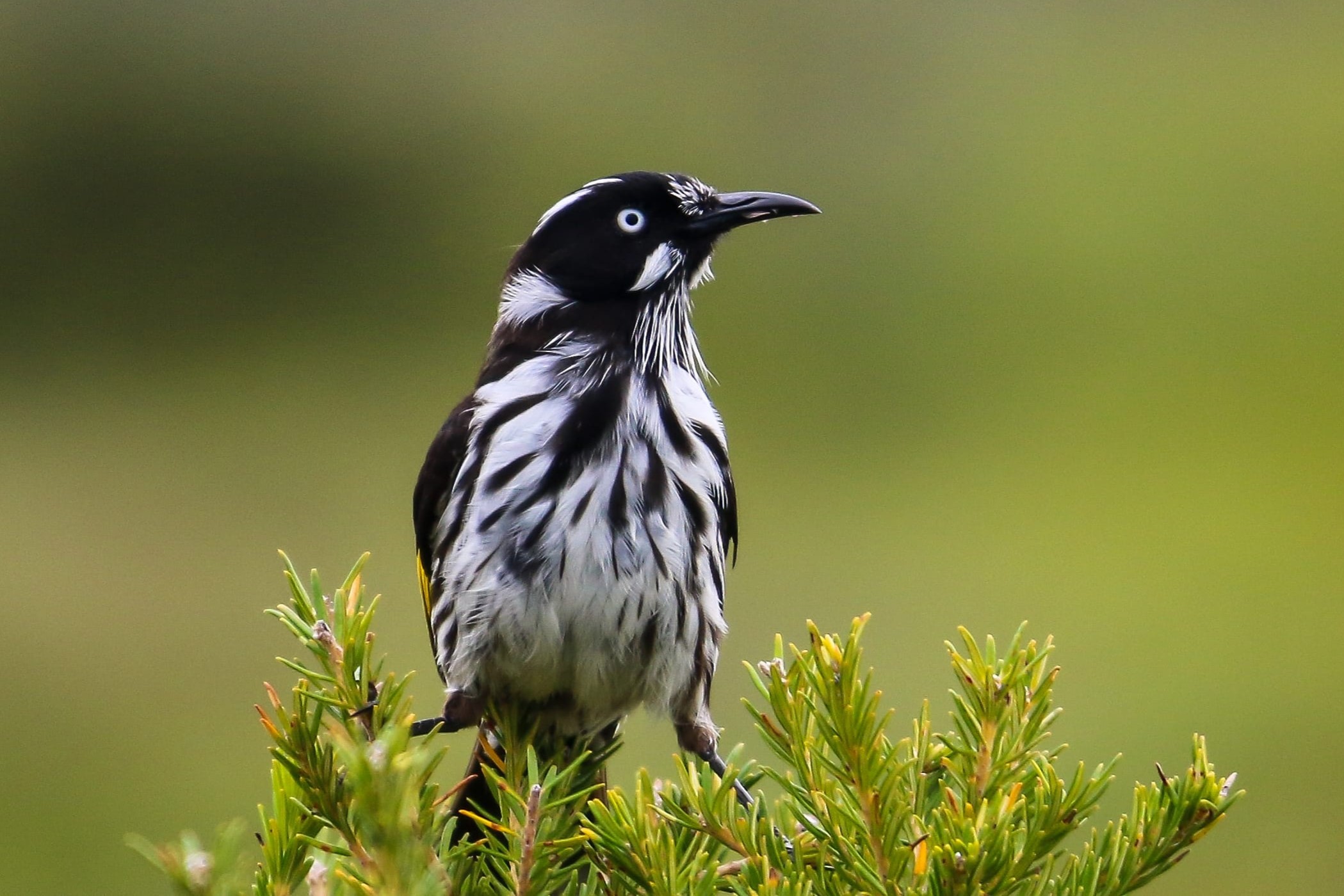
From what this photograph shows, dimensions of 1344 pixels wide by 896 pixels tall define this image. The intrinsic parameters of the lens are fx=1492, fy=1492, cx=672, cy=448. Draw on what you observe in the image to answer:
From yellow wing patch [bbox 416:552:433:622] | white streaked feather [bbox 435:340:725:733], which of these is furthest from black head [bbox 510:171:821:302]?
yellow wing patch [bbox 416:552:433:622]

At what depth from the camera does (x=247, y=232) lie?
9422mm

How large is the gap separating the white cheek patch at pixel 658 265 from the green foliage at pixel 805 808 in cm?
123

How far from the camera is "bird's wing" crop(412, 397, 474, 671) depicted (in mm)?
2533

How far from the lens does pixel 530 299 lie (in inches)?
106

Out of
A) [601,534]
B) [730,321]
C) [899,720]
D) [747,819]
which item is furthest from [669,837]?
[730,321]

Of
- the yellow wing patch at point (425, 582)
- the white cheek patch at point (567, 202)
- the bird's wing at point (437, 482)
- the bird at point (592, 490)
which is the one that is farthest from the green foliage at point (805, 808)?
the white cheek patch at point (567, 202)

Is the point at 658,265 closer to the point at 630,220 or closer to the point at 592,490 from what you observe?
the point at 630,220

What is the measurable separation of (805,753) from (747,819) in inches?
3.8

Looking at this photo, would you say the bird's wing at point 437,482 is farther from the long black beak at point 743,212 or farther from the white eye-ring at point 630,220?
the long black beak at point 743,212

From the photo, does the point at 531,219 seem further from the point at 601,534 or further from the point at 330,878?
the point at 330,878

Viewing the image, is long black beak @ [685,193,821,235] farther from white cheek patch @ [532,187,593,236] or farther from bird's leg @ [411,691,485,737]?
bird's leg @ [411,691,485,737]

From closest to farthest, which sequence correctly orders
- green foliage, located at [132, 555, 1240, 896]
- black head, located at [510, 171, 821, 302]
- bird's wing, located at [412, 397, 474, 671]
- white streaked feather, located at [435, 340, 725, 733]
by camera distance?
green foliage, located at [132, 555, 1240, 896]
white streaked feather, located at [435, 340, 725, 733]
bird's wing, located at [412, 397, 474, 671]
black head, located at [510, 171, 821, 302]

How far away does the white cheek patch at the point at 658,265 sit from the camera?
267 centimetres

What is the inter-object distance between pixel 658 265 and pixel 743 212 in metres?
0.19
